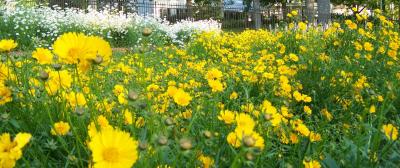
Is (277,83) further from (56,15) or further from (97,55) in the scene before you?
(56,15)

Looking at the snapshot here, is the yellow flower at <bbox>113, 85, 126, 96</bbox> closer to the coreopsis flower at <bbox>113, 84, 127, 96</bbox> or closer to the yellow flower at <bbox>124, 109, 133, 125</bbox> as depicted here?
the coreopsis flower at <bbox>113, 84, 127, 96</bbox>

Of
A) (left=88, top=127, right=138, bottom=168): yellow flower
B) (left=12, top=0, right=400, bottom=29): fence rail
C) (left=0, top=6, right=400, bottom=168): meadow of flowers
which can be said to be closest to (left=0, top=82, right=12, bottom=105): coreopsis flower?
(left=0, top=6, right=400, bottom=168): meadow of flowers

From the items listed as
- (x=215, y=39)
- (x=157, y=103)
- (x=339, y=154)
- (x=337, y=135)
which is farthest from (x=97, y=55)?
(x=215, y=39)

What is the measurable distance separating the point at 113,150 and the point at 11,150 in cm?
19

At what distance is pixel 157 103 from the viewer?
1.94 meters

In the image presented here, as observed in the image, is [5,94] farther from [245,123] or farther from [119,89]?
[245,123]

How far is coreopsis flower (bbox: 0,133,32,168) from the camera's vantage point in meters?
0.77

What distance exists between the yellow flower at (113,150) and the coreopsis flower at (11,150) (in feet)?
0.44

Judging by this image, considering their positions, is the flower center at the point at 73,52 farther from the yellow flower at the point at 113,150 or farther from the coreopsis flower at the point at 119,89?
the coreopsis flower at the point at 119,89

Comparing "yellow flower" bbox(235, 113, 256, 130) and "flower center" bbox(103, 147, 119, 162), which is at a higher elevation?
"flower center" bbox(103, 147, 119, 162)

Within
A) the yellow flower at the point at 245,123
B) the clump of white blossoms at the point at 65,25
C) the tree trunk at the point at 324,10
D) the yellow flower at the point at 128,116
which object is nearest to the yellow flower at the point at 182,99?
the yellow flower at the point at 128,116

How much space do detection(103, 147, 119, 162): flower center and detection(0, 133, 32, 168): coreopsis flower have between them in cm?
16

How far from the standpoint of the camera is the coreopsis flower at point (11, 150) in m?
0.77

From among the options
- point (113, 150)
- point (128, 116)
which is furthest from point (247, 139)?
point (128, 116)
